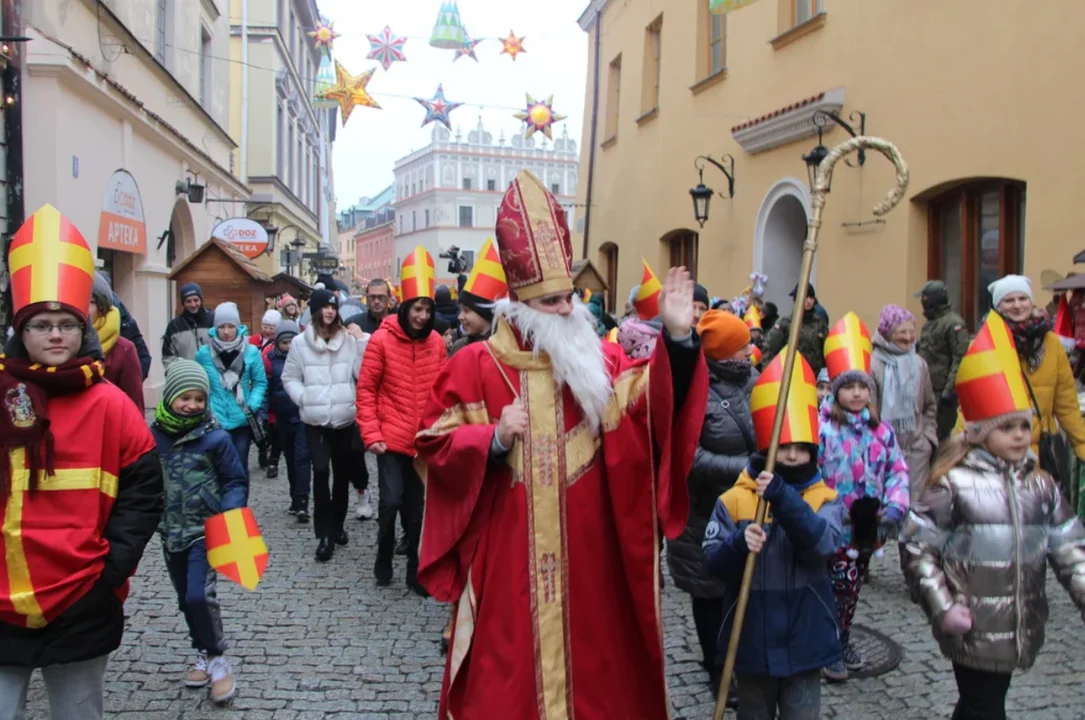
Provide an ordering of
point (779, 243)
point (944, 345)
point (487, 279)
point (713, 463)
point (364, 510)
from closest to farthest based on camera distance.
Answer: point (713, 463) → point (487, 279) → point (944, 345) → point (364, 510) → point (779, 243)

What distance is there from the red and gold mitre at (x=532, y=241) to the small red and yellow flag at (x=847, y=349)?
2007mm

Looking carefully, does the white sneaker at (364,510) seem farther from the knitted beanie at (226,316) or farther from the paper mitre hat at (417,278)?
the paper mitre hat at (417,278)

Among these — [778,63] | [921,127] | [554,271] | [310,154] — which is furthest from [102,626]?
[310,154]

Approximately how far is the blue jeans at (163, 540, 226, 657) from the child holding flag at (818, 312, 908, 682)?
2679 mm

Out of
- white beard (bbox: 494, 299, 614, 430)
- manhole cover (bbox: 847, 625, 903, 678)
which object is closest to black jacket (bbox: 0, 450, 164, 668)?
white beard (bbox: 494, 299, 614, 430)

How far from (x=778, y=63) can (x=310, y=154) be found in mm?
32738

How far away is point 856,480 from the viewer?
Result: 4.29 metres

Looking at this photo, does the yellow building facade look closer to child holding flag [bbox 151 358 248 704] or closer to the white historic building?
child holding flag [bbox 151 358 248 704]

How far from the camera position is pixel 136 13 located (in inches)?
530

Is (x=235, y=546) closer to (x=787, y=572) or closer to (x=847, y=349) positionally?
(x=787, y=572)

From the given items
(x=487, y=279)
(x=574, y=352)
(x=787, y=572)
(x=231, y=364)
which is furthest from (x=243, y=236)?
(x=787, y=572)

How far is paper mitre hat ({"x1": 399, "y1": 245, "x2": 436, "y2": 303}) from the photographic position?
589 centimetres

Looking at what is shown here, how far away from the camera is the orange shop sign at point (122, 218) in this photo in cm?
1198

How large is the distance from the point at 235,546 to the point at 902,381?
408 centimetres
